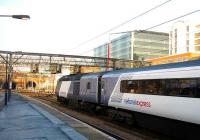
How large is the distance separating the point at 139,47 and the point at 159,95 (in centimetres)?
10059

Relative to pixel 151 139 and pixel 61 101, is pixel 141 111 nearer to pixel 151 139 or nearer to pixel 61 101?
pixel 151 139

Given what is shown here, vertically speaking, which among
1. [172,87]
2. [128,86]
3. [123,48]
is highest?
[123,48]

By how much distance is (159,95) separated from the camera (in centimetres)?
1680

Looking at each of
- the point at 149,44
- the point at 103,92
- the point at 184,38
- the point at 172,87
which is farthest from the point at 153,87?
the point at 184,38

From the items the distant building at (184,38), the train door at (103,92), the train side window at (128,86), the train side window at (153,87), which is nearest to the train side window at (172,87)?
the train side window at (153,87)

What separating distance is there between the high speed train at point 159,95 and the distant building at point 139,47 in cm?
8588

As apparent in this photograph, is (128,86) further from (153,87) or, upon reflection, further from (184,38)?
(184,38)

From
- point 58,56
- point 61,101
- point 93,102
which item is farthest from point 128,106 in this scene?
point 58,56

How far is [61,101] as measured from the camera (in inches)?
1766

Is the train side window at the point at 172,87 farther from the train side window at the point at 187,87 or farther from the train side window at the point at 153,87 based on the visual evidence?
the train side window at the point at 153,87

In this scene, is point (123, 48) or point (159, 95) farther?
point (123, 48)

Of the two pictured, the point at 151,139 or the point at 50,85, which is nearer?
the point at 151,139

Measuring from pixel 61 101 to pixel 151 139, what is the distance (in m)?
28.5

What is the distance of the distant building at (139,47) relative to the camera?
111369mm
